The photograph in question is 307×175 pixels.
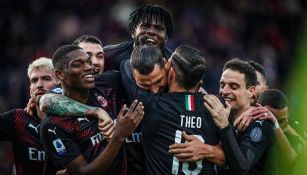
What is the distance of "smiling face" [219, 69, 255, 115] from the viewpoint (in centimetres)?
664

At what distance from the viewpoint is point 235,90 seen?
6648 mm

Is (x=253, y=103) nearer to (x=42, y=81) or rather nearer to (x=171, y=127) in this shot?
(x=171, y=127)

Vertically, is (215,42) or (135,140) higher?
(215,42)

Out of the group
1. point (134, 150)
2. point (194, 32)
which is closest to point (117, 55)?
point (134, 150)

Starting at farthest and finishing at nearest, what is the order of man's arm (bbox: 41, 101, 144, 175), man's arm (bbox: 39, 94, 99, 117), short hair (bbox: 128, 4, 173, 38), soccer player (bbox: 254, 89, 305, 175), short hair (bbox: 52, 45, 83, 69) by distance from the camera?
short hair (bbox: 128, 4, 173, 38) < soccer player (bbox: 254, 89, 305, 175) < short hair (bbox: 52, 45, 83, 69) < man's arm (bbox: 39, 94, 99, 117) < man's arm (bbox: 41, 101, 144, 175)

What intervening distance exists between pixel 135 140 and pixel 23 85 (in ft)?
25.0

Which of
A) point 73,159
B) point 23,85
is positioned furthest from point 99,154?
point 23,85

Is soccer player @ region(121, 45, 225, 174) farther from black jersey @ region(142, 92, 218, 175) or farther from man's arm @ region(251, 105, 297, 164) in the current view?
man's arm @ region(251, 105, 297, 164)

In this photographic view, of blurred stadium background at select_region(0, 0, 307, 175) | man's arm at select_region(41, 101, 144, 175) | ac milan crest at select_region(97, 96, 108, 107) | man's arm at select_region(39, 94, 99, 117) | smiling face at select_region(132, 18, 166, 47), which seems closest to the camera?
man's arm at select_region(41, 101, 144, 175)

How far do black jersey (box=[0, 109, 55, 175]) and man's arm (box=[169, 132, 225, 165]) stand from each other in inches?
63.7

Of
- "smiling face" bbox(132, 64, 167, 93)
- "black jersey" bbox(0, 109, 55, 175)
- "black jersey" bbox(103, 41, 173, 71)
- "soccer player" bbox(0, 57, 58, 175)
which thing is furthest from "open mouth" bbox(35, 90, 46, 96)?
"smiling face" bbox(132, 64, 167, 93)

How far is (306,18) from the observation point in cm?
1862

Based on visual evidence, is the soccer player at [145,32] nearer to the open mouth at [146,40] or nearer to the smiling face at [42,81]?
the open mouth at [146,40]

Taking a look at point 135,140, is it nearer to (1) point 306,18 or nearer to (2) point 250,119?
(2) point 250,119
